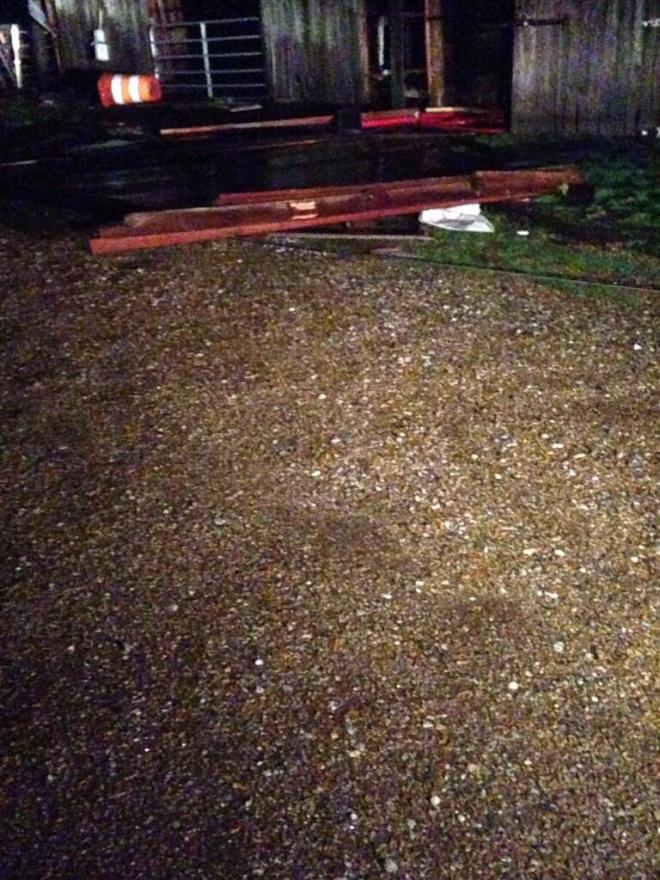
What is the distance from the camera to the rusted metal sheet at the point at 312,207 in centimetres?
784

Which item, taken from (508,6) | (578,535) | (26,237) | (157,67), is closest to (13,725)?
(578,535)

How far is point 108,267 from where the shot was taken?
295 inches

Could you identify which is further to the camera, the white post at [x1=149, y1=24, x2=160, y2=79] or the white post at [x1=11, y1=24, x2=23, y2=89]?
the white post at [x1=11, y1=24, x2=23, y2=89]

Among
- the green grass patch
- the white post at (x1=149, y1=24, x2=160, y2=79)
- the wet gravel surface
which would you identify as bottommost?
the wet gravel surface

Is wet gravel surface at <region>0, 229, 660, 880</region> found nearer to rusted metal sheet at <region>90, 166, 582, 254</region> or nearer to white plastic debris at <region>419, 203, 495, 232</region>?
rusted metal sheet at <region>90, 166, 582, 254</region>

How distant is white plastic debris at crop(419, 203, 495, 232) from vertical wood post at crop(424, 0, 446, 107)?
20.6ft

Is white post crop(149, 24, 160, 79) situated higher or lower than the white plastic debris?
higher

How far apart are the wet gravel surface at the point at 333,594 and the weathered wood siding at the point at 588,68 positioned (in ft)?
20.3

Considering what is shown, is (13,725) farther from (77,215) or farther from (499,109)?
(499,109)

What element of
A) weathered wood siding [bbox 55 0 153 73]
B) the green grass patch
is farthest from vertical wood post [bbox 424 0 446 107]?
weathered wood siding [bbox 55 0 153 73]

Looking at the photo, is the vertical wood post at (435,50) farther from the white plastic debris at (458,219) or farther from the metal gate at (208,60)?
the white plastic debris at (458,219)

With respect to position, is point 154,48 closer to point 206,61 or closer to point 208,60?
point 208,60

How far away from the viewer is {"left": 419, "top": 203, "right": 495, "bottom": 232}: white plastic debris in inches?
316

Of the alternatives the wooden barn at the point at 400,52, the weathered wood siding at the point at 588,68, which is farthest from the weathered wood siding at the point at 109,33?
the weathered wood siding at the point at 588,68
